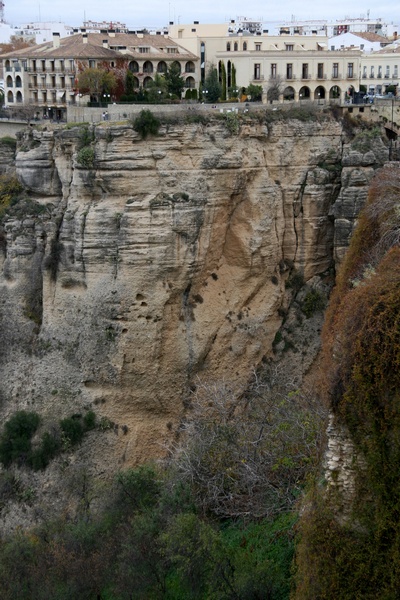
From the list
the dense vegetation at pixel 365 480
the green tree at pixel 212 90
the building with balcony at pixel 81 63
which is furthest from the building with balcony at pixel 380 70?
the dense vegetation at pixel 365 480

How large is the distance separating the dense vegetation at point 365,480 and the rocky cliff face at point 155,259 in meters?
11.0

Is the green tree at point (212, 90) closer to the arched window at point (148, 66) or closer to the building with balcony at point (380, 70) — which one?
the arched window at point (148, 66)

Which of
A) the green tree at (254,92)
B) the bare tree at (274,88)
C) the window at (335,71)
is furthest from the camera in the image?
the window at (335,71)

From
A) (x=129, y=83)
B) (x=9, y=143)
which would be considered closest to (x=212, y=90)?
(x=129, y=83)

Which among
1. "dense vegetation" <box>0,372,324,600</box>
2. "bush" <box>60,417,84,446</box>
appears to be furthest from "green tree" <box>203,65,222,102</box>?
"bush" <box>60,417,84,446</box>

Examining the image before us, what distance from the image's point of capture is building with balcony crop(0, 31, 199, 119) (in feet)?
97.3

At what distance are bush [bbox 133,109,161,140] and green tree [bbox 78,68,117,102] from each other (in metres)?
7.16

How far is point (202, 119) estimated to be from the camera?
72.9 feet

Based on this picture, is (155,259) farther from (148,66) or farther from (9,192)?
(148,66)

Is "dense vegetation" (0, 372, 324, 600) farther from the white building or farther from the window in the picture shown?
the white building

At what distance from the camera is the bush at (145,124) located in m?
21.5

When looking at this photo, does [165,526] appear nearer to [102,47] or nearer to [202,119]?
[202,119]

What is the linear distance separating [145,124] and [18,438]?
8.48 meters

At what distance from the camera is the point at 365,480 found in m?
10.5
